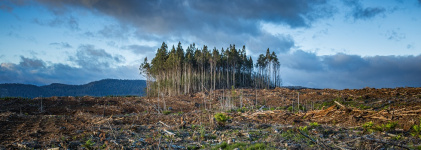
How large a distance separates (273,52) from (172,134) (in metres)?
53.9

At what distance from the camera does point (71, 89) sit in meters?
122

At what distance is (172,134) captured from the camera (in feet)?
22.2

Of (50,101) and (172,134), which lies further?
(50,101)

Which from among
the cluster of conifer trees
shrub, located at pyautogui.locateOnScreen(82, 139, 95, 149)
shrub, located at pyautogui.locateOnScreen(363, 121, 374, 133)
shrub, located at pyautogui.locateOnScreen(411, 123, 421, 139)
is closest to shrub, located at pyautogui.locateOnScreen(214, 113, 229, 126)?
shrub, located at pyautogui.locateOnScreen(82, 139, 95, 149)

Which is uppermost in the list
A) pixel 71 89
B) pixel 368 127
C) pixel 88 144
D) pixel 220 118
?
pixel 220 118

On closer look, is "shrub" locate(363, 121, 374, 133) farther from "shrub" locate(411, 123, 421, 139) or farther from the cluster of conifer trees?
the cluster of conifer trees

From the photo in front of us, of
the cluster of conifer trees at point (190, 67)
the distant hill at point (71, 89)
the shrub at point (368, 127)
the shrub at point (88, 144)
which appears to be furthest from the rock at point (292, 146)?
the distant hill at point (71, 89)

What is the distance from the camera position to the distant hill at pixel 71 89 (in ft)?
328

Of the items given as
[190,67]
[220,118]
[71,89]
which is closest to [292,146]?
[220,118]

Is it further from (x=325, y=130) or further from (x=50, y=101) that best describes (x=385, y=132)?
(x=50, y=101)

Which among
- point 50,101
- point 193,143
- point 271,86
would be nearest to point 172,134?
point 193,143

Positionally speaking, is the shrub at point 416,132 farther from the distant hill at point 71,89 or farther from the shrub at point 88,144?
the distant hill at point 71,89

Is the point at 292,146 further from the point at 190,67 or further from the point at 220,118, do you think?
the point at 190,67

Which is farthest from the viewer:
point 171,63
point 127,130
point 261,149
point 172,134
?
point 171,63
